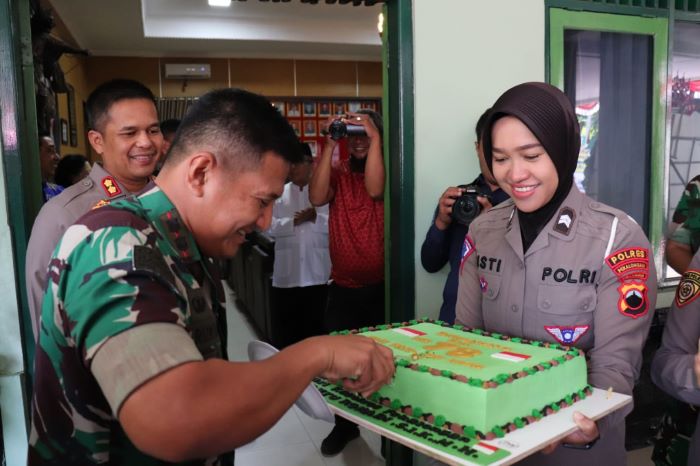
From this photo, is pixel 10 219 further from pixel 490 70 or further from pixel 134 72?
pixel 134 72

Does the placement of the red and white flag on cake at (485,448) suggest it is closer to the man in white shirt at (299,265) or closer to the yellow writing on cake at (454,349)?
the yellow writing on cake at (454,349)

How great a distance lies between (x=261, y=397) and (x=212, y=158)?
1.23 feet

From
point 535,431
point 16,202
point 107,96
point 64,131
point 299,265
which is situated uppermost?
point 64,131

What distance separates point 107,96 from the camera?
2043mm

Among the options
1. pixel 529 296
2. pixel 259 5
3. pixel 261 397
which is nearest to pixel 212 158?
pixel 261 397

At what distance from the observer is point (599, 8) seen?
260 centimetres

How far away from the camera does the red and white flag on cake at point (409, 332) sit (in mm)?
1334

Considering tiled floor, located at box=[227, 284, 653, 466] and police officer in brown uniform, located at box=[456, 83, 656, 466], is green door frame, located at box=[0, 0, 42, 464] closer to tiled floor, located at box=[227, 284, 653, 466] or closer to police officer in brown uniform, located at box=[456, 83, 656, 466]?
tiled floor, located at box=[227, 284, 653, 466]

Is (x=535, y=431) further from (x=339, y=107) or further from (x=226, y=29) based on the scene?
(x=339, y=107)

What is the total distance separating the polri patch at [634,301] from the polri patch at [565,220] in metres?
0.18

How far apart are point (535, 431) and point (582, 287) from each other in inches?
17.6

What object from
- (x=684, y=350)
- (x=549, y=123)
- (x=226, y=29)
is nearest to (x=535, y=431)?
(x=684, y=350)

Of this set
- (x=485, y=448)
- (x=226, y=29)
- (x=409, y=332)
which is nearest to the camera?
(x=485, y=448)

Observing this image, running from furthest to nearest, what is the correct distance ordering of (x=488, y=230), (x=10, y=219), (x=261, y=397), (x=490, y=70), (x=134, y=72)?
(x=134, y=72), (x=490, y=70), (x=10, y=219), (x=488, y=230), (x=261, y=397)
